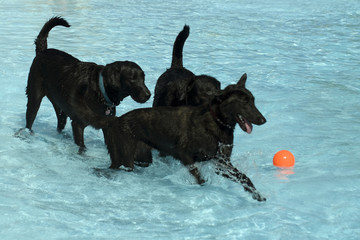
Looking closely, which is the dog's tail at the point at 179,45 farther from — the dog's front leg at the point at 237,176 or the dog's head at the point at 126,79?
the dog's front leg at the point at 237,176

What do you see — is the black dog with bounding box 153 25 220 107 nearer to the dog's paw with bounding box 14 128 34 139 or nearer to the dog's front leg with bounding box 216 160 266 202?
the dog's front leg with bounding box 216 160 266 202

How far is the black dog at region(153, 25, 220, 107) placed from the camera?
19.8 ft

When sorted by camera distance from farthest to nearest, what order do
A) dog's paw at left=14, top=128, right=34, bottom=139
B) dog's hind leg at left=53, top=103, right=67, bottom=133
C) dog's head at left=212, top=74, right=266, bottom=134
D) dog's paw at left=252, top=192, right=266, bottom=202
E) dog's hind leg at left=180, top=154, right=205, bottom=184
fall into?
dog's hind leg at left=53, top=103, right=67, bottom=133
dog's paw at left=14, top=128, right=34, bottom=139
dog's hind leg at left=180, top=154, right=205, bottom=184
dog's paw at left=252, top=192, right=266, bottom=202
dog's head at left=212, top=74, right=266, bottom=134

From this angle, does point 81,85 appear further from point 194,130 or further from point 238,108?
point 238,108

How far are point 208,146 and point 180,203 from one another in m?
0.59

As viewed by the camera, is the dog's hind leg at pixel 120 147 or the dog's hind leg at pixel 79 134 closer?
the dog's hind leg at pixel 120 147

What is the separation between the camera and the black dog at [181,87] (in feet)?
19.8

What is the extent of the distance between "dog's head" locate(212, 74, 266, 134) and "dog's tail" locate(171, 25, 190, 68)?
201 cm

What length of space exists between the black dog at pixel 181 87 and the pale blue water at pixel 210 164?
698 millimetres

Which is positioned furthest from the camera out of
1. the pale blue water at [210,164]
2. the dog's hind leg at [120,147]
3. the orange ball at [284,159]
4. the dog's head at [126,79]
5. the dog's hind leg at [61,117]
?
the dog's hind leg at [61,117]

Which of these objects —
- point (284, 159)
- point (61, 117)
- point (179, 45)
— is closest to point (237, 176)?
point (284, 159)

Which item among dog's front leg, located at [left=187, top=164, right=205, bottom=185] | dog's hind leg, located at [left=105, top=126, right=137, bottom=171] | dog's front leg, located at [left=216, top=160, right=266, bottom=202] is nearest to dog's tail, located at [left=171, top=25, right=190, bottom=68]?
dog's hind leg, located at [left=105, top=126, right=137, bottom=171]

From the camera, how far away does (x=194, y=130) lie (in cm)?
535

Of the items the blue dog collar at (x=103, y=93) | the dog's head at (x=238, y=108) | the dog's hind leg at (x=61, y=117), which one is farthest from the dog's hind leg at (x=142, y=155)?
the dog's hind leg at (x=61, y=117)
